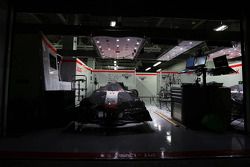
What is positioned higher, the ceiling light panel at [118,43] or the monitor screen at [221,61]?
the ceiling light panel at [118,43]

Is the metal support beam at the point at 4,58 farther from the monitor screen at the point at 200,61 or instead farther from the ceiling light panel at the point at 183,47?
the ceiling light panel at the point at 183,47

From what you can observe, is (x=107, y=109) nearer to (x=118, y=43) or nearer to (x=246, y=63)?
(x=118, y=43)

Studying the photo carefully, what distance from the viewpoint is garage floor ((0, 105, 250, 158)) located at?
2633 millimetres

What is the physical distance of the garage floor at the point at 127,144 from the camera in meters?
2.63

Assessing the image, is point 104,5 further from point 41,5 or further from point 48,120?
point 48,120

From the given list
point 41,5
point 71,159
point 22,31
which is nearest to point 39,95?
point 22,31

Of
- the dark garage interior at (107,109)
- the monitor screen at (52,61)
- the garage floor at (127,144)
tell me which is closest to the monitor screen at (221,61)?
the dark garage interior at (107,109)

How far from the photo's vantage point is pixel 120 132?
409 centimetres

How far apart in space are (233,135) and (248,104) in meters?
0.84

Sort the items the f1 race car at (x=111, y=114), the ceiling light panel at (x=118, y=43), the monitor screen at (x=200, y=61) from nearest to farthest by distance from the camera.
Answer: the f1 race car at (x=111, y=114) → the monitor screen at (x=200, y=61) → the ceiling light panel at (x=118, y=43)

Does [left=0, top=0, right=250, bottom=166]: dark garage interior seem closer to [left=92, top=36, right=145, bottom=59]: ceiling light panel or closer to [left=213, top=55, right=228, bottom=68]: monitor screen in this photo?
[left=213, top=55, right=228, bottom=68]: monitor screen

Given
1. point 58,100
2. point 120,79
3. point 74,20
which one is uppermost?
point 74,20

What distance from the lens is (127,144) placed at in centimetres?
314

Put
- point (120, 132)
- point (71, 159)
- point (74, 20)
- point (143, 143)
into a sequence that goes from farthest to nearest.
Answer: point (74, 20)
point (120, 132)
point (143, 143)
point (71, 159)
